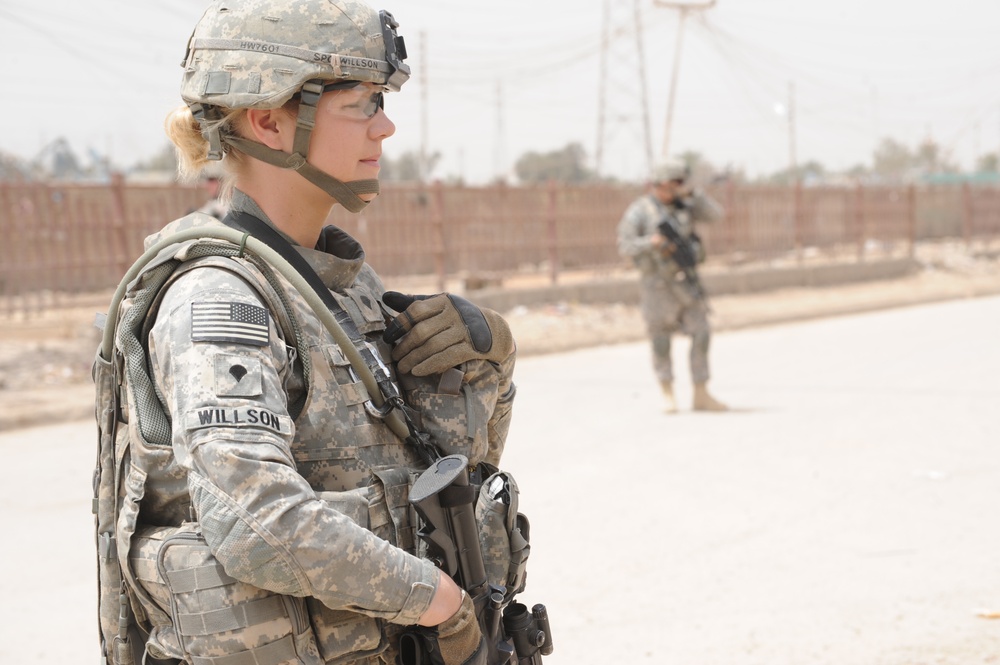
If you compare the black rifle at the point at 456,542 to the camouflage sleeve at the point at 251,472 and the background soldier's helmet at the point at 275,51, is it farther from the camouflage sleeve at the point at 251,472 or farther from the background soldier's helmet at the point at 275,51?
the background soldier's helmet at the point at 275,51

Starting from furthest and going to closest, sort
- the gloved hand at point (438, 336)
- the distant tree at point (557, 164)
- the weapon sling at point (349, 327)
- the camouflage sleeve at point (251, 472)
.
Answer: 1. the distant tree at point (557, 164)
2. the gloved hand at point (438, 336)
3. the weapon sling at point (349, 327)
4. the camouflage sleeve at point (251, 472)

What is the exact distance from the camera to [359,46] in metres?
1.73

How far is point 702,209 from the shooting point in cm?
840

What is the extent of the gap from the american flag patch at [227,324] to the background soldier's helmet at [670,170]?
6.93 metres

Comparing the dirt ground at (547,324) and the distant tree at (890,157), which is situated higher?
the distant tree at (890,157)

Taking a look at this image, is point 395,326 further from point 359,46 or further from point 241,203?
point 359,46

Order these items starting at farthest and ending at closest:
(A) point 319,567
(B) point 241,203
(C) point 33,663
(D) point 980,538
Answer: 1. (D) point 980,538
2. (C) point 33,663
3. (B) point 241,203
4. (A) point 319,567

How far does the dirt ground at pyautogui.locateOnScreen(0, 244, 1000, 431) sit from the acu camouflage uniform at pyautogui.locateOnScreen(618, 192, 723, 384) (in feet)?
10.2

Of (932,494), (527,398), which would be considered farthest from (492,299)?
(932,494)

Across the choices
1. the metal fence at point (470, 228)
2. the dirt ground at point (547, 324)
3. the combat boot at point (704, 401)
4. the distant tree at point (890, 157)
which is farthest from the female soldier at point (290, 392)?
the distant tree at point (890, 157)

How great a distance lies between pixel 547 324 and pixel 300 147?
1139 centimetres

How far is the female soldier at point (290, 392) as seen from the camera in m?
1.47

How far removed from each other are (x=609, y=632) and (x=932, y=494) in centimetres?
238

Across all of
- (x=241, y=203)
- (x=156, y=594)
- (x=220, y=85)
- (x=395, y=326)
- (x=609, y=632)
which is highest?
(x=220, y=85)
